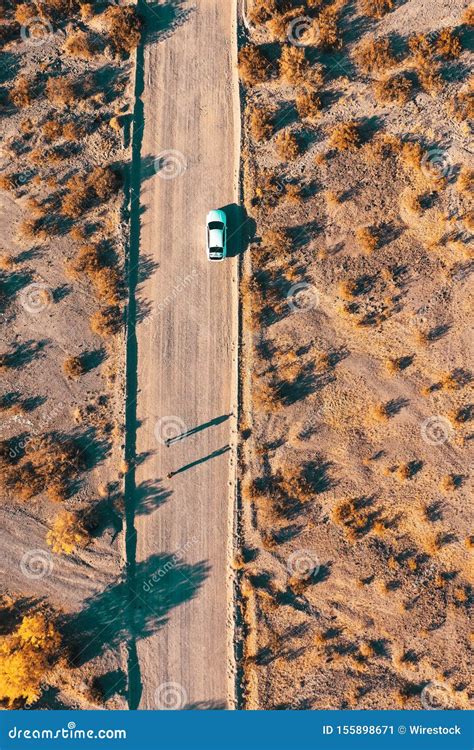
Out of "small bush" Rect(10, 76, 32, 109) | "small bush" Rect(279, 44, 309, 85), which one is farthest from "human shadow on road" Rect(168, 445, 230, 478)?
"small bush" Rect(10, 76, 32, 109)

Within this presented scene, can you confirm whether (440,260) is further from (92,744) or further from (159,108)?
(92,744)

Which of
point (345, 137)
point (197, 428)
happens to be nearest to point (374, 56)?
point (345, 137)

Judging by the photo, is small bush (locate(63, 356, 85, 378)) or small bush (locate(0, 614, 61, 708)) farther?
small bush (locate(63, 356, 85, 378))

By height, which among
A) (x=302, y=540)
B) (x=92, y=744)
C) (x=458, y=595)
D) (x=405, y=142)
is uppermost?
(x=405, y=142)

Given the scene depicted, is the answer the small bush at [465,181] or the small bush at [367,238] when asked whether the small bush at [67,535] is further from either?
the small bush at [465,181]

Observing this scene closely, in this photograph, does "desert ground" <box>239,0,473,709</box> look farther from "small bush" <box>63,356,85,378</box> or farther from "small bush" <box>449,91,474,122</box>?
"small bush" <box>63,356,85,378</box>

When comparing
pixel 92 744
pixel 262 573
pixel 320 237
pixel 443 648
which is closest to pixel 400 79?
pixel 320 237
